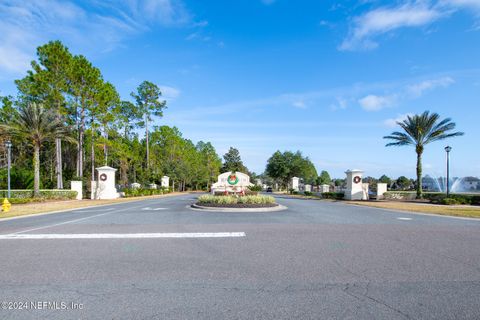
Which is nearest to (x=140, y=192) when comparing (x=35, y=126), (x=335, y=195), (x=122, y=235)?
(x=35, y=126)

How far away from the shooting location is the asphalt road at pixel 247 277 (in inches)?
153

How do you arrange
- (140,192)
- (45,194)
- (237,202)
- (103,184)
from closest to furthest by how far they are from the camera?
1. (237,202)
2. (45,194)
3. (103,184)
4. (140,192)

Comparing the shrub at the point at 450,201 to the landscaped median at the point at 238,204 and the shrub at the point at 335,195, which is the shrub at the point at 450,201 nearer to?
the shrub at the point at 335,195

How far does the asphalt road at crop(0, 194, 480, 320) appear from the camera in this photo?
3.90m

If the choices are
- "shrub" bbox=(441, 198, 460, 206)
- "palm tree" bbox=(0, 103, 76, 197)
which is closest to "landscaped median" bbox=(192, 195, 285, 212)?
"shrub" bbox=(441, 198, 460, 206)

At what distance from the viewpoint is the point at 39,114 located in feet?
83.5

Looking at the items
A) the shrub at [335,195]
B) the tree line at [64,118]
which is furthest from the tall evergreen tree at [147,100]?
the shrub at [335,195]

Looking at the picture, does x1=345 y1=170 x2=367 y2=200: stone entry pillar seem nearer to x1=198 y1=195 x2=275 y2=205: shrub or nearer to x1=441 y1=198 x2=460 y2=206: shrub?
x1=441 y1=198 x2=460 y2=206: shrub

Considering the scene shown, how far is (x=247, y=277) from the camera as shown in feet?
17.0

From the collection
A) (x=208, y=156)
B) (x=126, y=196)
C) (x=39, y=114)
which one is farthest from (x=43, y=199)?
(x=208, y=156)

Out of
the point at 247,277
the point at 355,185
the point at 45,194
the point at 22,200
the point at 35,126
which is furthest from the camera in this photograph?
→ the point at 355,185

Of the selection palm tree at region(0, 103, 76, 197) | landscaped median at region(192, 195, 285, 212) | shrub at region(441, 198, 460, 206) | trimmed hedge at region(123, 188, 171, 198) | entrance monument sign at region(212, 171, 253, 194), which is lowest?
trimmed hedge at region(123, 188, 171, 198)

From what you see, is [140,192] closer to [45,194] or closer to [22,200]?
[45,194]

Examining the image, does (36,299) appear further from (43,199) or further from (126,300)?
(43,199)
